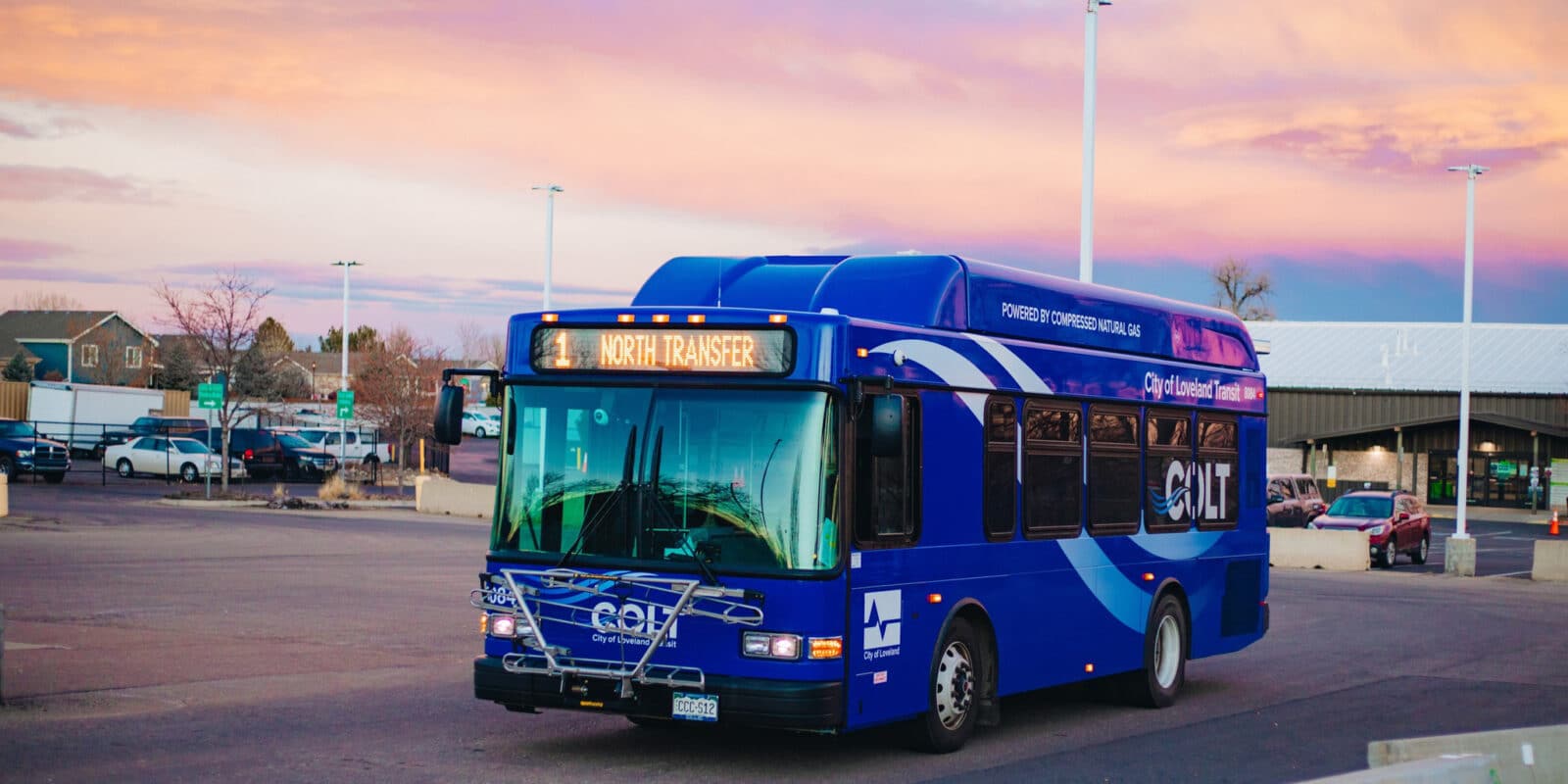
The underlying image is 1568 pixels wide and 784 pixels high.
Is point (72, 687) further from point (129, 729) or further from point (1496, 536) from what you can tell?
point (1496, 536)

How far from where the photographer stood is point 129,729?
1119 cm

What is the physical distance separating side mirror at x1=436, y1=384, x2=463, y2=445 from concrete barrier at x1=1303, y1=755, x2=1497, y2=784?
5.55 metres

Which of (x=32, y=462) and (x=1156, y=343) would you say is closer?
(x=1156, y=343)

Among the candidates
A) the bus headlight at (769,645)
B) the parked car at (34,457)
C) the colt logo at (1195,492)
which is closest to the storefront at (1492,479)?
the parked car at (34,457)

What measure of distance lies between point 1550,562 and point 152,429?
49.4 meters

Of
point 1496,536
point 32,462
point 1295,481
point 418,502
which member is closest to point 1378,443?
point 1496,536

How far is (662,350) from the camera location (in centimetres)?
1008

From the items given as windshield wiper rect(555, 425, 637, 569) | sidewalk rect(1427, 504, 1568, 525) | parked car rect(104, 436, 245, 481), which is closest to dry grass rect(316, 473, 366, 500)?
parked car rect(104, 436, 245, 481)

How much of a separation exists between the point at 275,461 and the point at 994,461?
50633 mm

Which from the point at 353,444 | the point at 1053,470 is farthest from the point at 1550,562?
the point at 353,444

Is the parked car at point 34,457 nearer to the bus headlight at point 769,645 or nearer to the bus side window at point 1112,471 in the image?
the bus side window at point 1112,471

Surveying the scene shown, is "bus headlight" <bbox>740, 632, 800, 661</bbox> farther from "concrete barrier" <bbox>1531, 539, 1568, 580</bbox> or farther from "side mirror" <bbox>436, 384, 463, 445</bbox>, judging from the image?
"concrete barrier" <bbox>1531, 539, 1568, 580</bbox>

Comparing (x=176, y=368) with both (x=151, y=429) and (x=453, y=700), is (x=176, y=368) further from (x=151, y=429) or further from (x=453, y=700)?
(x=453, y=700)

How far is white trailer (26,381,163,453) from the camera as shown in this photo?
69.1 metres
